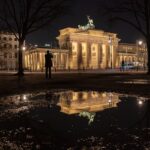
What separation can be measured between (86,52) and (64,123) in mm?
122510

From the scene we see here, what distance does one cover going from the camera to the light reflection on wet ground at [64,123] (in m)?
4.83

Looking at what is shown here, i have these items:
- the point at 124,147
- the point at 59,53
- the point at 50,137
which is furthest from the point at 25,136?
the point at 59,53

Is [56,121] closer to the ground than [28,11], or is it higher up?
closer to the ground

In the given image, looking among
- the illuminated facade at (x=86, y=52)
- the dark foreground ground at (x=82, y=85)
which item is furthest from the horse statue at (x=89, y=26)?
the dark foreground ground at (x=82, y=85)

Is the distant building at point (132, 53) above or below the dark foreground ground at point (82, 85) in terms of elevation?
above

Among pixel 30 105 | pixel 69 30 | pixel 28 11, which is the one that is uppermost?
pixel 69 30

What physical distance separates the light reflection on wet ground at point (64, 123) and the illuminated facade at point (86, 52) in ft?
323

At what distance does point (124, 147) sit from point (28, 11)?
33.2 meters

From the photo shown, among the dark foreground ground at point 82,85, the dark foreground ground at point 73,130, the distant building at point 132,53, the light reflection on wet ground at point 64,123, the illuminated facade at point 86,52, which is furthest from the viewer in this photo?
the distant building at point 132,53

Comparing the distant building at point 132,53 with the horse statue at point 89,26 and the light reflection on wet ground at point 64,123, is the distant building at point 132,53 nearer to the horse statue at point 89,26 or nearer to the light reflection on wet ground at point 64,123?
the horse statue at point 89,26

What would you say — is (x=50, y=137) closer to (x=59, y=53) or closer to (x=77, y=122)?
(x=77, y=122)

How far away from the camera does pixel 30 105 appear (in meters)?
9.23

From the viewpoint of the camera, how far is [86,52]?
5044 inches

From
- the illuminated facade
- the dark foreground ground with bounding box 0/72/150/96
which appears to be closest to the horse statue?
the illuminated facade
